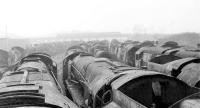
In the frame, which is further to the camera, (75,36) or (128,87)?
(75,36)

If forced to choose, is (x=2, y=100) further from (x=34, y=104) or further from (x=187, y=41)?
(x=187, y=41)

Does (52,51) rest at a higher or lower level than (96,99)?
lower

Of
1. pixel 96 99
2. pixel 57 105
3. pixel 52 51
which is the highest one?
pixel 57 105

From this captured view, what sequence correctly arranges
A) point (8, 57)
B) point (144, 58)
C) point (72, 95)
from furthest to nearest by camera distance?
point (8, 57), point (144, 58), point (72, 95)

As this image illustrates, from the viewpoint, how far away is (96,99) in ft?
26.4

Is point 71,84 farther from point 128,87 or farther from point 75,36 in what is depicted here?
point 75,36

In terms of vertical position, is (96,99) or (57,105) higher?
(57,105)

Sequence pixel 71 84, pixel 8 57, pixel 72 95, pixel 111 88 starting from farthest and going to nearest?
1. pixel 8 57
2. pixel 71 84
3. pixel 72 95
4. pixel 111 88

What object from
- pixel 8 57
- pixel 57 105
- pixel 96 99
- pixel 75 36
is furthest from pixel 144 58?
pixel 75 36

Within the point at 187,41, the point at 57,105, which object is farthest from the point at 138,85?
the point at 187,41

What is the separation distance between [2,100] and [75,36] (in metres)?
101

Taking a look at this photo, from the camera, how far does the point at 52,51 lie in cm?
6094

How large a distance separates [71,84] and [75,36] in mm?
89067

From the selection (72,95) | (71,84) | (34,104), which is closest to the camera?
(34,104)
